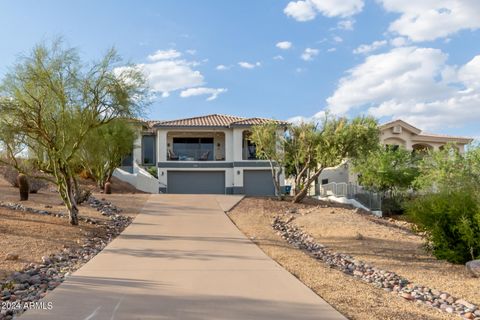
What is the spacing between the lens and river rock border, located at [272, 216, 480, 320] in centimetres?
772

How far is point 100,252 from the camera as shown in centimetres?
1121

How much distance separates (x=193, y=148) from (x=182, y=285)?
29.9 meters

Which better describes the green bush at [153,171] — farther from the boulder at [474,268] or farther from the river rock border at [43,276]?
the boulder at [474,268]

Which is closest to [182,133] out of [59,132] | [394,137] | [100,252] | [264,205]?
[264,205]

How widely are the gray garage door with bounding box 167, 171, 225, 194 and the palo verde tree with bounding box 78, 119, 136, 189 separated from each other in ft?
22.3

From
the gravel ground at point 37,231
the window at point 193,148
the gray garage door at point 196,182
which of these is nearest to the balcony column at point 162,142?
the window at point 193,148

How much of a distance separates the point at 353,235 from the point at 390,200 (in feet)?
57.9

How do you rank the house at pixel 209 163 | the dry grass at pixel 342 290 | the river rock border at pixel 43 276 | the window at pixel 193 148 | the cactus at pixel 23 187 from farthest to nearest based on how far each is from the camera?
the window at pixel 193 148, the house at pixel 209 163, the cactus at pixel 23 187, the river rock border at pixel 43 276, the dry grass at pixel 342 290

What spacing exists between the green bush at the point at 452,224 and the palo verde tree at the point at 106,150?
57.7 feet

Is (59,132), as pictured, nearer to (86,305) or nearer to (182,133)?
(86,305)

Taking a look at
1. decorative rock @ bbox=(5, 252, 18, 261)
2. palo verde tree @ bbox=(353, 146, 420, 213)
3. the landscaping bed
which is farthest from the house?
decorative rock @ bbox=(5, 252, 18, 261)

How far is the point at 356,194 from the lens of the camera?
3347cm

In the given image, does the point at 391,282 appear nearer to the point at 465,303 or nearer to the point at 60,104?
the point at 465,303

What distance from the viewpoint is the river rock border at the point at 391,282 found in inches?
304
